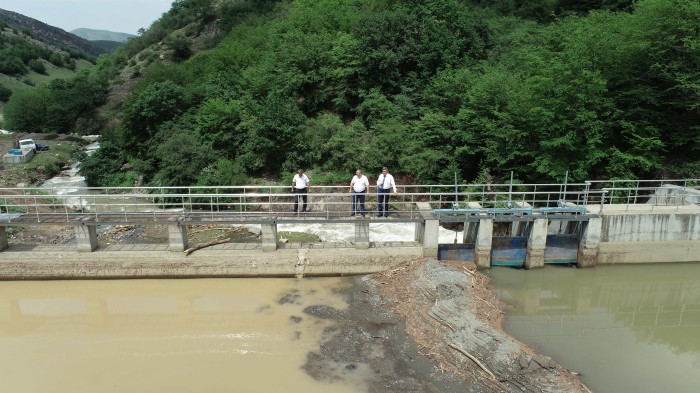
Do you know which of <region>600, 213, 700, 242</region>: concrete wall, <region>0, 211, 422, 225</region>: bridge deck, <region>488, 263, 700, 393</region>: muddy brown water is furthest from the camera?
<region>600, 213, 700, 242</region>: concrete wall

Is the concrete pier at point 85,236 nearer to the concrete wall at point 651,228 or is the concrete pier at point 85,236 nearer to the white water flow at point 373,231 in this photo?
the white water flow at point 373,231

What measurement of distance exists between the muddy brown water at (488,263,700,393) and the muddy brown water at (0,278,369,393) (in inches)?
219

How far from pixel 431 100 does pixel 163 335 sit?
20.1m

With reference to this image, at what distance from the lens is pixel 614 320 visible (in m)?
14.1

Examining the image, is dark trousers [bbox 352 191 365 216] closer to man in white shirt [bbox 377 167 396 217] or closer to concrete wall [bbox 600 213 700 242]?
man in white shirt [bbox 377 167 396 217]

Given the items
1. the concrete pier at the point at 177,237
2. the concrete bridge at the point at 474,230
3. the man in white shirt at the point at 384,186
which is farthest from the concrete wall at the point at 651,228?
the concrete pier at the point at 177,237

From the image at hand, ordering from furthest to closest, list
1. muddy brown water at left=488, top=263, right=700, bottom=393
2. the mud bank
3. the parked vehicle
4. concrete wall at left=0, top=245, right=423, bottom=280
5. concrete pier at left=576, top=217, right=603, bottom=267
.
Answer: the parked vehicle, concrete pier at left=576, top=217, right=603, bottom=267, concrete wall at left=0, top=245, right=423, bottom=280, muddy brown water at left=488, top=263, right=700, bottom=393, the mud bank

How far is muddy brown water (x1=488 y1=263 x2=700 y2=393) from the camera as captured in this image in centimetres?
1120

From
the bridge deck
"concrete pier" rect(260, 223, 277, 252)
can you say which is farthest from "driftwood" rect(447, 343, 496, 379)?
Result: "concrete pier" rect(260, 223, 277, 252)

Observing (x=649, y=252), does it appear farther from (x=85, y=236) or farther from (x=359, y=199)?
(x=85, y=236)

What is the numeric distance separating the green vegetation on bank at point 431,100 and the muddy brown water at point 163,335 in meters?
12.1

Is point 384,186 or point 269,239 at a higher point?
point 384,186

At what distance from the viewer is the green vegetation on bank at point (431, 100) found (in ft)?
66.4

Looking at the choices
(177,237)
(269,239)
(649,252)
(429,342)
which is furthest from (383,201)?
(649,252)
